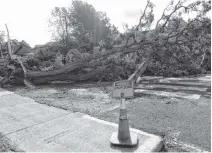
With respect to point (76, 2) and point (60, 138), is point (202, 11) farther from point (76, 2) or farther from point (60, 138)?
point (76, 2)

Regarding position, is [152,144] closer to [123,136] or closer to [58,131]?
[123,136]

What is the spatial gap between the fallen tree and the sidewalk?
3568 millimetres

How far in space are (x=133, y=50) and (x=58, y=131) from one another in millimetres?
5763

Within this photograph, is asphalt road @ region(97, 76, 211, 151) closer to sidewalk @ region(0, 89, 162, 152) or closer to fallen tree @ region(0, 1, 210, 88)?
sidewalk @ region(0, 89, 162, 152)

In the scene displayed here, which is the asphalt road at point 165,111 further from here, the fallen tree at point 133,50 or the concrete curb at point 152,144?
the fallen tree at point 133,50

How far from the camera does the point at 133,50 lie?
8.18 m

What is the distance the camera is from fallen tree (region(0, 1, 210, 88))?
774 centimetres

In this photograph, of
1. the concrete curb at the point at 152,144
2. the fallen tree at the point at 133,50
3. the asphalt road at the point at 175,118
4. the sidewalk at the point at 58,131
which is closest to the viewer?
the concrete curb at the point at 152,144

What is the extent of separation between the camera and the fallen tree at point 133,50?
25.4 feet

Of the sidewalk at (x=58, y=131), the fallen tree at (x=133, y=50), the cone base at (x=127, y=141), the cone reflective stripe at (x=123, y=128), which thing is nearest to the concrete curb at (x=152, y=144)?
the sidewalk at (x=58, y=131)

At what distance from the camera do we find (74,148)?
101 inches

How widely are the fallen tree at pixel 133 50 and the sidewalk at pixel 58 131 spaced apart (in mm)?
3568

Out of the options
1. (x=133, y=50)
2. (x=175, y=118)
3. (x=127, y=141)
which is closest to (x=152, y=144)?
(x=127, y=141)

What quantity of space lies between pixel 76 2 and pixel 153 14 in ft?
37.0
